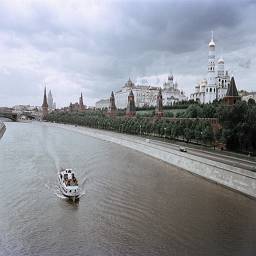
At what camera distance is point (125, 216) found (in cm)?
2073

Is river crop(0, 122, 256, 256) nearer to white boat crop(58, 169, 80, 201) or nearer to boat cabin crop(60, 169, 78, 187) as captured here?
white boat crop(58, 169, 80, 201)

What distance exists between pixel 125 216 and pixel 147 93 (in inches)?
6176

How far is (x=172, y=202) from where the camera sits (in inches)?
947

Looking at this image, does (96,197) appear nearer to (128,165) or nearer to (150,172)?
(150,172)

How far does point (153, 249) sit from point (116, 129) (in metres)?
64.3

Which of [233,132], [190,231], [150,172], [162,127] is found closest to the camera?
[190,231]

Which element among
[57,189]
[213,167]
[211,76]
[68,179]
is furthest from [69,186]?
[211,76]

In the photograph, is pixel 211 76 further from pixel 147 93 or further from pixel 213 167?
pixel 213 167

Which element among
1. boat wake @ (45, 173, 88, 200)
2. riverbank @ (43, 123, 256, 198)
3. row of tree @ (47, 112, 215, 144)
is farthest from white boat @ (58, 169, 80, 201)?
row of tree @ (47, 112, 215, 144)

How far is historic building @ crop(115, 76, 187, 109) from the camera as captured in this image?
557 ft

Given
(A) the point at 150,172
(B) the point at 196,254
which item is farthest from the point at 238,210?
(A) the point at 150,172

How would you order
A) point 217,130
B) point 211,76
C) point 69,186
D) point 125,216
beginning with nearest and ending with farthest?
point 125,216 → point 69,186 → point 217,130 → point 211,76

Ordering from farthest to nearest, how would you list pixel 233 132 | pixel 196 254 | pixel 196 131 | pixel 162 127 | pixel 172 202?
pixel 162 127
pixel 196 131
pixel 233 132
pixel 172 202
pixel 196 254

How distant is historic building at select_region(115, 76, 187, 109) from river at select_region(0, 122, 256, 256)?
13614 cm
